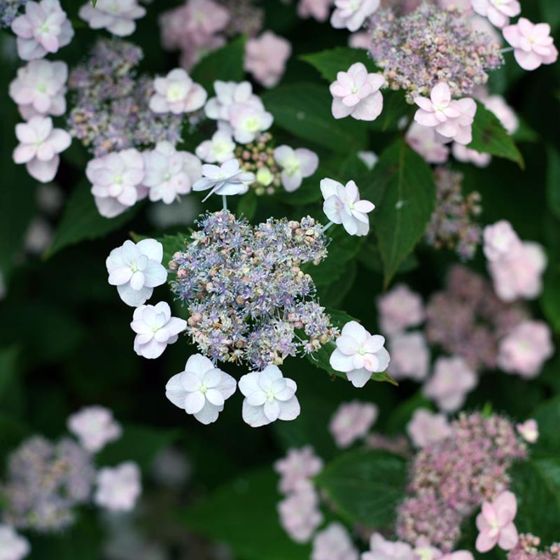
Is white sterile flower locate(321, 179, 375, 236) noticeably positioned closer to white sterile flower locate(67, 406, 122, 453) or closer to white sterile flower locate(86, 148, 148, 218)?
white sterile flower locate(86, 148, 148, 218)

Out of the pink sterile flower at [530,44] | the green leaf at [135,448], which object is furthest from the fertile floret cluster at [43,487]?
the pink sterile flower at [530,44]

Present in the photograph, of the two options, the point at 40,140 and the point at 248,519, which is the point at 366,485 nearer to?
the point at 248,519

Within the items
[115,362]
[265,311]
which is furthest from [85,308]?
[265,311]

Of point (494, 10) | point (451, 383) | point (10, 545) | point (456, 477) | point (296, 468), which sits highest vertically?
point (494, 10)

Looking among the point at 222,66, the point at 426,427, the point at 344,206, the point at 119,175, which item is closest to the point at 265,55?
the point at 222,66

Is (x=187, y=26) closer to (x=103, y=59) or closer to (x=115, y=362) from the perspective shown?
(x=103, y=59)

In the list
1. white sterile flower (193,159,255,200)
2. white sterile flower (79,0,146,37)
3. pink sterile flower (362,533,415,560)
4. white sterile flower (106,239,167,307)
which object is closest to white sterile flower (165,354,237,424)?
white sterile flower (106,239,167,307)
